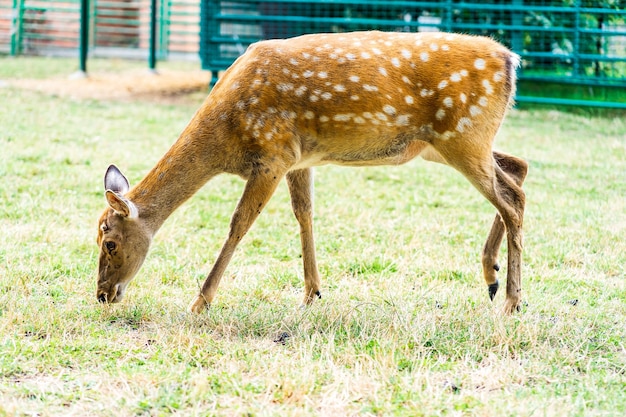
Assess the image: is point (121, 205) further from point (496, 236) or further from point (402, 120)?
point (496, 236)

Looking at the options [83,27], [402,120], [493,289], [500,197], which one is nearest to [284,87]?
[402,120]

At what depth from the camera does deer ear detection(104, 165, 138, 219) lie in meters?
4.71

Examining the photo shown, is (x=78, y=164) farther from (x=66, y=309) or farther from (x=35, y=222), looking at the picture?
(x=66, y=309)

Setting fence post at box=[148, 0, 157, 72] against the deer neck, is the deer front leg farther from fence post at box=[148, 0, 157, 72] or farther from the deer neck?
fence post at box=[148, 0, 157, 72]

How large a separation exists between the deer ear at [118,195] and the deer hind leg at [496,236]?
7.14ft

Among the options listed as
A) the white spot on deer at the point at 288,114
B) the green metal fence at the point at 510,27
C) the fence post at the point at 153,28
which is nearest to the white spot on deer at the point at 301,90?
the white spot on deer at the point at 288,114

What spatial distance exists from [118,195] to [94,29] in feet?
67.1

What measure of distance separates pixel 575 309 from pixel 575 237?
1.76 meters

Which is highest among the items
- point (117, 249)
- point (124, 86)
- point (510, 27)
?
point (510, 27)

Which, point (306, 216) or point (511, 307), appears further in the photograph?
point (306, 216)

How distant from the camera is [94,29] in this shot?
23.9 meters

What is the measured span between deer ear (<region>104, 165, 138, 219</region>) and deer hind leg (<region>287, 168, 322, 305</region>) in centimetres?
106

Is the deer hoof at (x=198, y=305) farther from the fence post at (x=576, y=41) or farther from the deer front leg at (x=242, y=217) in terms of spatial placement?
→ the fence post at (x=576, y=41)

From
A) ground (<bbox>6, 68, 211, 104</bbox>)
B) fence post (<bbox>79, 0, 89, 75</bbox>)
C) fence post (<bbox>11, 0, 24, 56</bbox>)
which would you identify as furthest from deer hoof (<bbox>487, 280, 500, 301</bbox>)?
fence post (<bbox>11, 0, 24, 56</bbox>)
